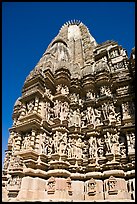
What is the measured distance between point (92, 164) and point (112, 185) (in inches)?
63.4

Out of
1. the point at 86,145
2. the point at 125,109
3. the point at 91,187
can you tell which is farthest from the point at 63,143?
the point at 125,109

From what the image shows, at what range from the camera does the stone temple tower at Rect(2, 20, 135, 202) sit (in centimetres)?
958

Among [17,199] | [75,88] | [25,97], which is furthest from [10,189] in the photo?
[75,88]

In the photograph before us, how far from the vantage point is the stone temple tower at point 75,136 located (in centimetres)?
958

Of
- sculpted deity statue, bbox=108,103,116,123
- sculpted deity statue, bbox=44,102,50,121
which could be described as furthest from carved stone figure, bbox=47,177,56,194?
sculpted deity statue, bbox=108,103,116,123

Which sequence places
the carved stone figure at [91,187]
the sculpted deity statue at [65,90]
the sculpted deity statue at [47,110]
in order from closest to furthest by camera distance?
the carved stone figure at [91,187] → the sculpted deity statue at [47,110] → the sculpted deity statue at [65,90]

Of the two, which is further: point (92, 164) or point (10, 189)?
point (92, 164)

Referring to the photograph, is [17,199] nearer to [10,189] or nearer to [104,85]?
[10,189]

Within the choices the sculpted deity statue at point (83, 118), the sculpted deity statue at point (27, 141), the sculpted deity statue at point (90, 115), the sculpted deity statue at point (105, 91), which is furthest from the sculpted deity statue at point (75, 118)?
the sculpted deity statue at point (27, 141)

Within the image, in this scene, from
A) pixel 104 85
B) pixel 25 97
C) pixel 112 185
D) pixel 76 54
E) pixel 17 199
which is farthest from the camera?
pixel 76 54

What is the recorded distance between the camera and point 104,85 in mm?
13617

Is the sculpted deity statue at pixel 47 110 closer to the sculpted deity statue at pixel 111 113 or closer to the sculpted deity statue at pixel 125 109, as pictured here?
the sculpted deity statue at pixel 111 113

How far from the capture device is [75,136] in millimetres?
12062

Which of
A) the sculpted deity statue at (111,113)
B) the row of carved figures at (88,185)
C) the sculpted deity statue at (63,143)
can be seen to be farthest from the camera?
the sculpted deity statue at (111,113)
